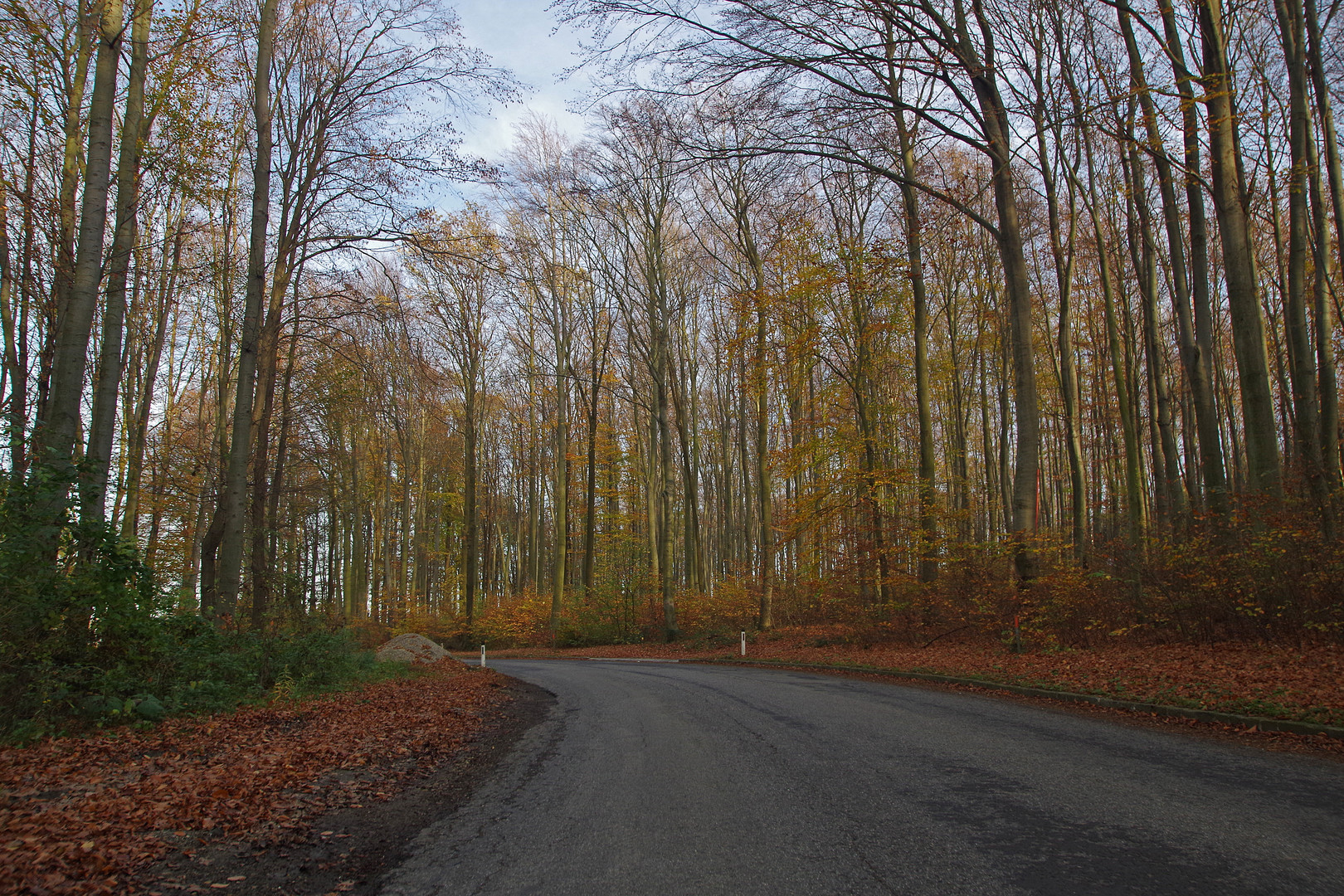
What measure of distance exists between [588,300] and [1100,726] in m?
21.9

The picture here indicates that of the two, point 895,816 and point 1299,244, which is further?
point 1299,244

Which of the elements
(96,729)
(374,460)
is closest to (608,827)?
(96,729)

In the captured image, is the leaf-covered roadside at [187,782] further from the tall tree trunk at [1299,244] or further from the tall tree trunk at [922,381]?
the tall tree trunk at [1299,244]

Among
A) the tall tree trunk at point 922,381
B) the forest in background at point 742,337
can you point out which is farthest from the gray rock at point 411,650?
the tall tree trunk at point 922,381

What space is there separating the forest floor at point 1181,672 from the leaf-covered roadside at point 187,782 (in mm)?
7575

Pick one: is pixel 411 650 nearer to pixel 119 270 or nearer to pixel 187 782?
pixel 119 270

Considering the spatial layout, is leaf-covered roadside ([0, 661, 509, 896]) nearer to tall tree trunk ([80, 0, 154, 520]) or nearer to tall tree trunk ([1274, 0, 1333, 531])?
tall tree trunk ([80, 0, 154, 520])

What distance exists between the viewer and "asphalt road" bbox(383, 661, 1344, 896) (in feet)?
11.4

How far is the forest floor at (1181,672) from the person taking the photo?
681cm

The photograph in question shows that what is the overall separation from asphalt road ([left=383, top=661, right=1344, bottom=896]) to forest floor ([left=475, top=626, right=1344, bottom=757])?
1067 millimetres

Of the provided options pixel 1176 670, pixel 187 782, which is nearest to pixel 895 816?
pixel 187 782

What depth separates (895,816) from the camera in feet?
A: 14.5

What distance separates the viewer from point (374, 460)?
105ft

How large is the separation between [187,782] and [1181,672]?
10508mm
